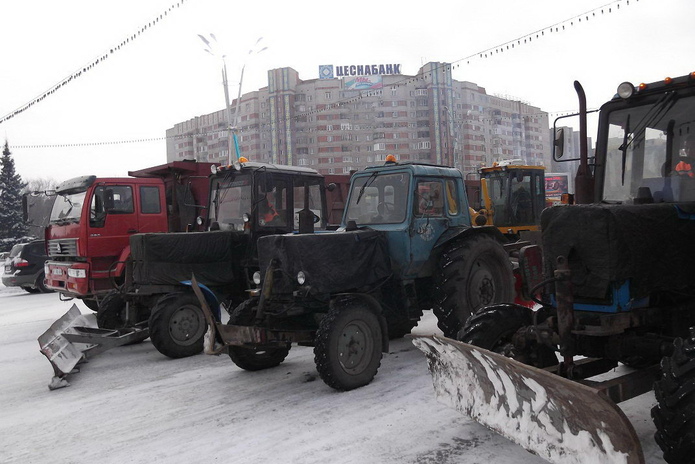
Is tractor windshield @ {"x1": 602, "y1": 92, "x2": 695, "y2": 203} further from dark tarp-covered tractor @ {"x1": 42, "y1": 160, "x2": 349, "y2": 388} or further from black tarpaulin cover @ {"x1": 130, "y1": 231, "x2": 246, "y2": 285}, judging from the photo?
black tarpaulin cover @ {"x1": 130, "y1": 231, "x2": 246, "y2": 285}

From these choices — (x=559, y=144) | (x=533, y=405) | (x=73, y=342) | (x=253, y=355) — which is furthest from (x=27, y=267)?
(x=533, y=405)

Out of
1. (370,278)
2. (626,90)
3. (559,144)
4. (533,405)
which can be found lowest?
(533,405)

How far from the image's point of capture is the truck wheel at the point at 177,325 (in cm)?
674

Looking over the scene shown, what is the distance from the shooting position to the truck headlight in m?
8.66

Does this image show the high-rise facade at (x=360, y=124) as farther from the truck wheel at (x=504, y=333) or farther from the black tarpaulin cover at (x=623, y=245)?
the black tarpaulin cover at (x=623, y=245)

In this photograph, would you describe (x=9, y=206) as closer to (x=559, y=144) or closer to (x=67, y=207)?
(x=67, y=207)

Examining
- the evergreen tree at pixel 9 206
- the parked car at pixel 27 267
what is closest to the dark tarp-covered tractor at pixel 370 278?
the parked car at pixel 27 267

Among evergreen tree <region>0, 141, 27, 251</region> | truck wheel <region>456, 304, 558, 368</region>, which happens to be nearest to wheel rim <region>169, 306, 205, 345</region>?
truck wheel <region>456, 304, 558, 368</region>

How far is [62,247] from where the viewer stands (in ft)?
30.6

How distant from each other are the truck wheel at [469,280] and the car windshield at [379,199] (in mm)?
809

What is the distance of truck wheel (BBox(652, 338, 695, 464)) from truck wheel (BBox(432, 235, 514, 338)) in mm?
3422

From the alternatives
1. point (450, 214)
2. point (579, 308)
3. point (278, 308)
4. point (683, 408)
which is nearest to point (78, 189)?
point (278, 308)

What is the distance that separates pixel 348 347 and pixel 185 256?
319 centimetres

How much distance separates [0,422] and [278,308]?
271cm
